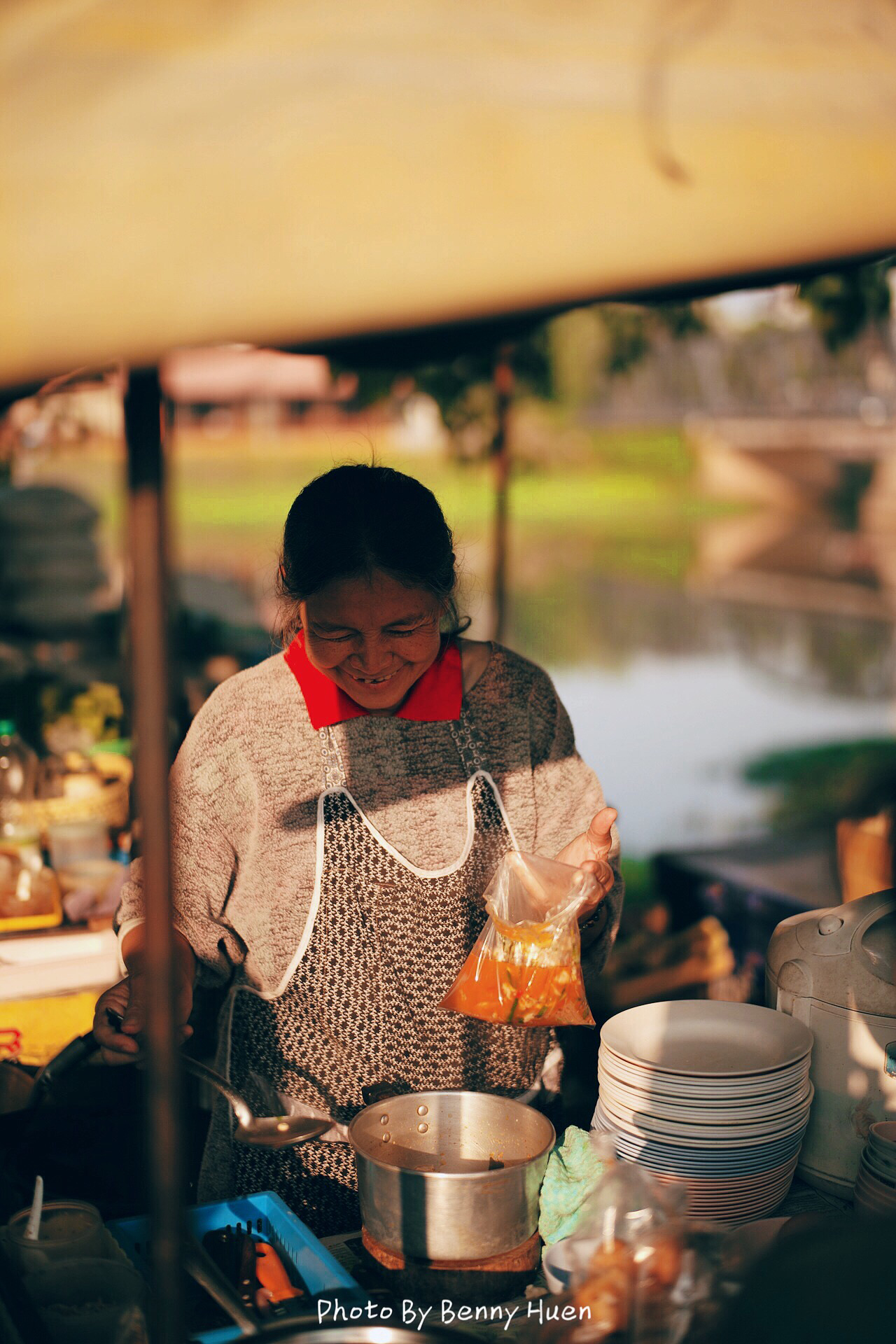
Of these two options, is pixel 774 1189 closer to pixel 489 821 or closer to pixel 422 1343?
pixel 422 1343

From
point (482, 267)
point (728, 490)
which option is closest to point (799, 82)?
point (482, 267)

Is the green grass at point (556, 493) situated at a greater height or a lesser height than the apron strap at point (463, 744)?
greater

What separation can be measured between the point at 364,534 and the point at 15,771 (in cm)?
191

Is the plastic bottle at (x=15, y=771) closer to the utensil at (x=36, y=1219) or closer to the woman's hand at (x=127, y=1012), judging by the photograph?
the woman's hand at (x=127, y=1012)

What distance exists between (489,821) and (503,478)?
274cm

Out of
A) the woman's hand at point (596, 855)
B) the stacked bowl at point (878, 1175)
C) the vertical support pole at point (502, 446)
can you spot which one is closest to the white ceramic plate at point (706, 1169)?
the stacked bowl at point (878, 1175)

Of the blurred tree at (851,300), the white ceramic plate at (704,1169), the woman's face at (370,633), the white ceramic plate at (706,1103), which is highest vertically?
the blurred tree at (851,300)

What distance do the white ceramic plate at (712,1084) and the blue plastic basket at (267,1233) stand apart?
44 centimetres

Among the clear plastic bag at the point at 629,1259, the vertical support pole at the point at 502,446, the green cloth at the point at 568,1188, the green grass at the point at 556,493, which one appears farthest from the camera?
the green grass at the point at 556,493

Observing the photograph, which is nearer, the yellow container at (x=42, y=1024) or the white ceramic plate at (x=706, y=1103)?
the white ceramic plate at (x=706, y=1103)

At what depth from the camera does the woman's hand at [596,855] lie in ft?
5.74

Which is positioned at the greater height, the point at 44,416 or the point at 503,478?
the point at 44,416

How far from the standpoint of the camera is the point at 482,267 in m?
0.85

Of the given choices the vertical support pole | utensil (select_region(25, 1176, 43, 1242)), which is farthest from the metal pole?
the vertical support pole
